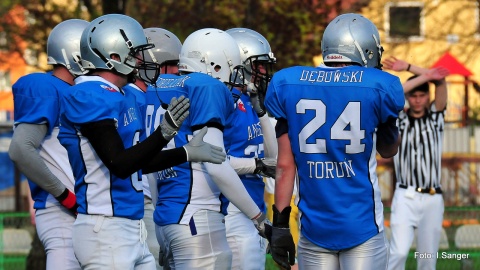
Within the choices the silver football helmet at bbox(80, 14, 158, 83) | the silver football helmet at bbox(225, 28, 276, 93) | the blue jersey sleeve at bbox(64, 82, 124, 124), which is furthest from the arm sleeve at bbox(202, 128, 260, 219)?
the silver football helmet at bbox(225, 28, 276, 93)

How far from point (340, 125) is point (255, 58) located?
2.05 meters

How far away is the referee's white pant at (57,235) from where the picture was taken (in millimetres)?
5938

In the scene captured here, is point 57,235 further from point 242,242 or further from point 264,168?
point 264,168

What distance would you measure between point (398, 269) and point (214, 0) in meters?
4.81

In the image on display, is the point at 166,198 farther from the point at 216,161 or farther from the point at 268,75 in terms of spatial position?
the point at 268,75

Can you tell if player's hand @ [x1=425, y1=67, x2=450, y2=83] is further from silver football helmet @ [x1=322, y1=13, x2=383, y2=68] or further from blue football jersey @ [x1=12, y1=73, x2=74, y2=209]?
blue football jersey @ [x1=12, y1=73, x2=74, y2=209]

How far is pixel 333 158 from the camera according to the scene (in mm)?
5316

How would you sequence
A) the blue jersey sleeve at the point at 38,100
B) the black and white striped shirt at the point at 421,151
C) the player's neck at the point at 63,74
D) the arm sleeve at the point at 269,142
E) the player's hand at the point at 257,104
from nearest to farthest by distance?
the blue jersey sleeve at the point at 38,100
the player's neck at the point at 63,74
the player's hand at the point at 257,104
the arm sleeve at the point at 269,142
the black and white striped shirt at the point at 421,151

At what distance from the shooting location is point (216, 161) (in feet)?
16.8

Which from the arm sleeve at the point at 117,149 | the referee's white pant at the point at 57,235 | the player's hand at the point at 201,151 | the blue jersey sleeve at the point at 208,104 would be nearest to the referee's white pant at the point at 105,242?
the arm sleeve at the point at 117,149

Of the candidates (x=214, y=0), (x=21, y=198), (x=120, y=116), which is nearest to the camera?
(x=120, y=116)

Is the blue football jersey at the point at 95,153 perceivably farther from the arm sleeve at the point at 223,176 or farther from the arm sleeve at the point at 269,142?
the arm sleeve at the point at 269,142

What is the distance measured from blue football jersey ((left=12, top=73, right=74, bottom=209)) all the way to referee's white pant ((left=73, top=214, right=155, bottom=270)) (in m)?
1.10

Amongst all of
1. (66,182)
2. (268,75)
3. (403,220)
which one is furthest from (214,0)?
(66,182)
